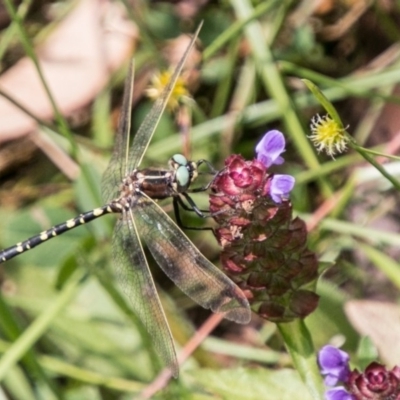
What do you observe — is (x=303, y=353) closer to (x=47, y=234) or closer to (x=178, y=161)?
(x=178, y=161)

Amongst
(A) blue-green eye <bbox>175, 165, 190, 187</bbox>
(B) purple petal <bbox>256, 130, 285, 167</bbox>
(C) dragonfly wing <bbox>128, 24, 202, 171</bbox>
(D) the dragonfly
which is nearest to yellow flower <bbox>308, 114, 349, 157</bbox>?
(B) purple petal <bbox>256, 130, 285, 167</bbox>

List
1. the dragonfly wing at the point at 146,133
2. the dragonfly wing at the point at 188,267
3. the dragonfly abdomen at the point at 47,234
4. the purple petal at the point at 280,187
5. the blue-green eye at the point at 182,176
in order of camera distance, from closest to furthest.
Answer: the purple petal at the point at 280,187
the dragonfly wing at the point at 188,267
the blue-green eye at the point at 182,176
the dragonfly wing at the point at 146,133
the dragonfly abdomen at the point at 47,234

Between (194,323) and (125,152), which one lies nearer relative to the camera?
(125,152)

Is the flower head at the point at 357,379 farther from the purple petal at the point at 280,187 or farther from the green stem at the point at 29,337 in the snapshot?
the green stem at the point at 29,337

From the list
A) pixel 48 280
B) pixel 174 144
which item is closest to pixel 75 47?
pixel 174 144

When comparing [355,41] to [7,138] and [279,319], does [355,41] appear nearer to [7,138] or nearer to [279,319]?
[7,138]

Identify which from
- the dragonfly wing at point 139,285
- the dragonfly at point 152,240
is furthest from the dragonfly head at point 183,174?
the dragonfly wing at point 139,285

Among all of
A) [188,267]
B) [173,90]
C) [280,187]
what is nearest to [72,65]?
[173,90]
